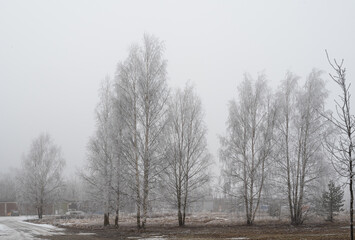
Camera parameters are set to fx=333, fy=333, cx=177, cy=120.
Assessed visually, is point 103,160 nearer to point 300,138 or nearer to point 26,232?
point 26,232

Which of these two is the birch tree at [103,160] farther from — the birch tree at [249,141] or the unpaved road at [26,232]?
the birch tree at [249,141]

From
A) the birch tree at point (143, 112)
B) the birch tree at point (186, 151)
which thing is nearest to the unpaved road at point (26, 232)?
the birch tree at point (143, 112)

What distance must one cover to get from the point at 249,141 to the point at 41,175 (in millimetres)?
39023

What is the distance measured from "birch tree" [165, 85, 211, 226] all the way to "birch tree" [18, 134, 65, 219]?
33.7 meters

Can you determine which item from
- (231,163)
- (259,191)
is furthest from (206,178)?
(259,191)

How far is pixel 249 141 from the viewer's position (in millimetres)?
31234

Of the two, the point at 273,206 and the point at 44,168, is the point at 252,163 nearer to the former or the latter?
the point at 273,206

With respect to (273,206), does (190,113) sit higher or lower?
higher

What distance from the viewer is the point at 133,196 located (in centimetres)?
2364

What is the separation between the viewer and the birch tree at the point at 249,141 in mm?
30078

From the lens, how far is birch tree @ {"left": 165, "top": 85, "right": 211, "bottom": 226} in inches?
1165

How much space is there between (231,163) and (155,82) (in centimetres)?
1107

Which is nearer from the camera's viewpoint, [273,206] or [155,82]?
[155,82]

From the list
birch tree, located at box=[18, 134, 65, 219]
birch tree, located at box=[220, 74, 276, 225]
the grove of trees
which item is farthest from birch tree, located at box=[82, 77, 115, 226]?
birch tree, located at box=[18, 134, 65, 219]
